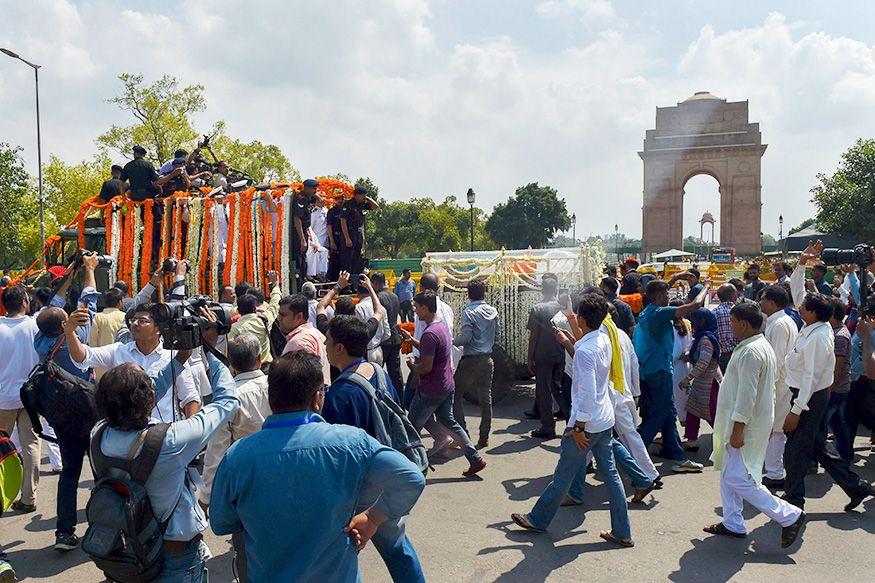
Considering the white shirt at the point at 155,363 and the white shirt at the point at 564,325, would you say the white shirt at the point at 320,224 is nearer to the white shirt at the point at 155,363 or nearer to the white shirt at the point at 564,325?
the white shirt at the point at 564,325

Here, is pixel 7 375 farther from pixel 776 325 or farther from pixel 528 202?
pixel 528 202

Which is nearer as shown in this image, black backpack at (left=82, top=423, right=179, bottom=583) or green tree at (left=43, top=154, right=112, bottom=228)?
black backpack at (left=82, top=423, right=179, bottom=583)

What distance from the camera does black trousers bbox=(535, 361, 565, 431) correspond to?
768cm

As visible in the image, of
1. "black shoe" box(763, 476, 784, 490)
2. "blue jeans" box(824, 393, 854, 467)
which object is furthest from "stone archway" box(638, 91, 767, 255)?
"black shoe" box(763, 476, 784, 490)

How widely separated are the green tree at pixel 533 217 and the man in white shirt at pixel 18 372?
179ft

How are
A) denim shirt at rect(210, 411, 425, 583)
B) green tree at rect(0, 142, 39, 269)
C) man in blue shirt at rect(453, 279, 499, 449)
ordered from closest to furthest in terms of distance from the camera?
denim shirt at rect(210, 411, 425, 583)
man in blue shirt at rect(453, 279, 499, 449)
green tree at rect(0, 142, 39, 269)

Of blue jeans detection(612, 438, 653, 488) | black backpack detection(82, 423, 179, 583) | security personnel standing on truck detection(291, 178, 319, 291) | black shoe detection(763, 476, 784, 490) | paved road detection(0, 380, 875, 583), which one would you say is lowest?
paved road detection(0, 380, 875, 583)

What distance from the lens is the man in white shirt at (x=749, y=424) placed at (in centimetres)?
458

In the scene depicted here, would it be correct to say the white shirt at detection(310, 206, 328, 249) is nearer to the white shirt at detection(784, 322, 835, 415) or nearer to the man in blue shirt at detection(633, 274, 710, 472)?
the man in blue shirt at detection(633, 274, 710, 472)

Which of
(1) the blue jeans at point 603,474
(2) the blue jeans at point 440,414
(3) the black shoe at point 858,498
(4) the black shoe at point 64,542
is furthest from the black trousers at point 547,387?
(4) the black shoe at point 64,542

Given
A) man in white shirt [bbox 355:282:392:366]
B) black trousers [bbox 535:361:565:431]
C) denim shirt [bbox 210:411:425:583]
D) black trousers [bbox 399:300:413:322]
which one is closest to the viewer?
denim shirt [bbox 210:411:425:583]

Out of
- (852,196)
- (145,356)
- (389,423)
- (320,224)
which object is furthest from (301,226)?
(852,196)

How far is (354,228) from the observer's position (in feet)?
36.7

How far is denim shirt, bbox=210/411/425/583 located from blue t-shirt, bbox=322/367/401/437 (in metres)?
0.90
